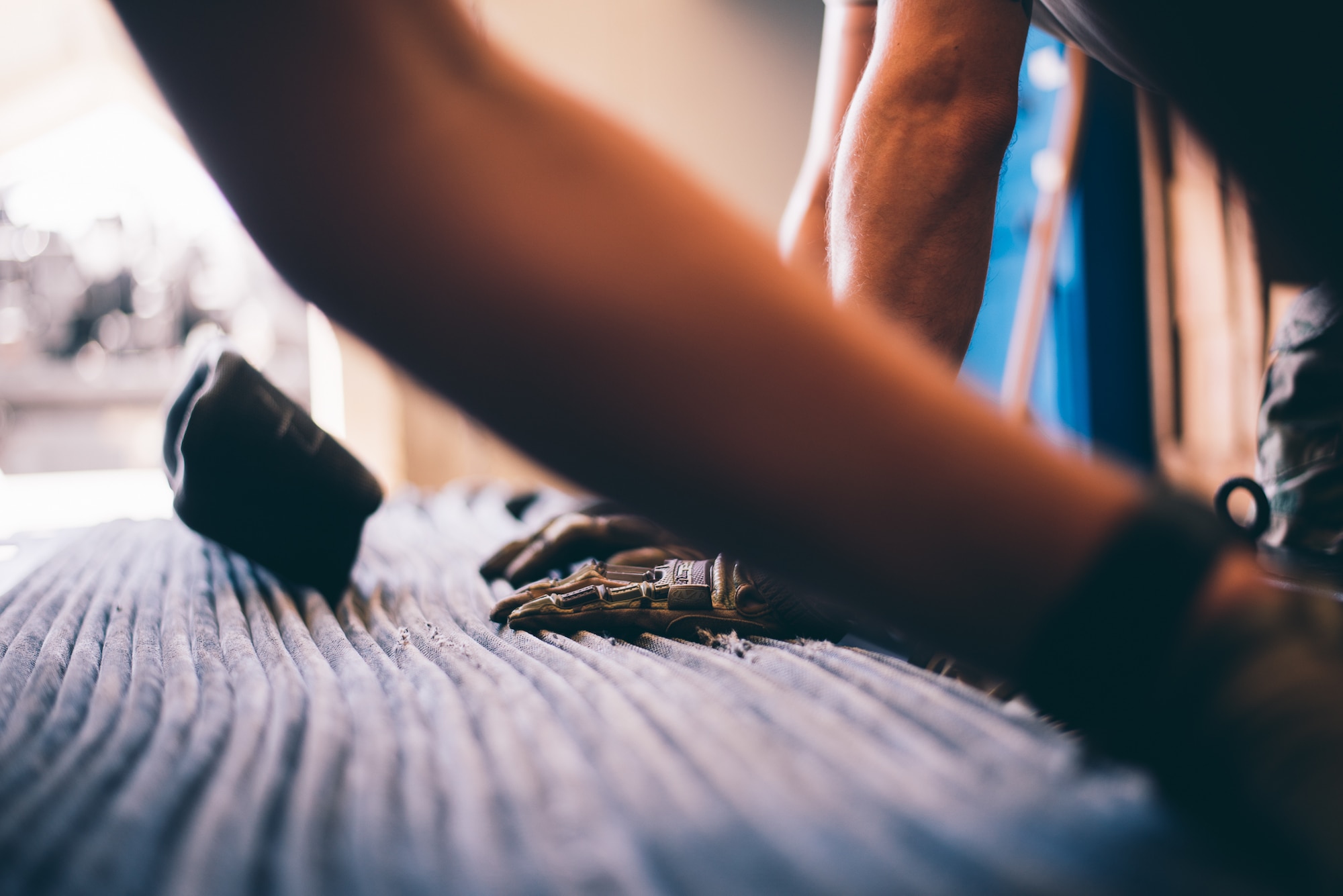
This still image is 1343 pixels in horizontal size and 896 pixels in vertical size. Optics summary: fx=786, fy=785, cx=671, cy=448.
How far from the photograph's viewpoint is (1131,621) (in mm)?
249

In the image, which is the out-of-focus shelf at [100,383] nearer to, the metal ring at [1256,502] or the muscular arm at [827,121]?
the muscular arm at [827,121]

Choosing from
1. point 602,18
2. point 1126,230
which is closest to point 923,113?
point 1126,230

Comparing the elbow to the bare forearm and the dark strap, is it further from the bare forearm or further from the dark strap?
the dark strap

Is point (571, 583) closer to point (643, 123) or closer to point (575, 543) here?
point (575, 543)

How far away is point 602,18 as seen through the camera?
84.3 inches

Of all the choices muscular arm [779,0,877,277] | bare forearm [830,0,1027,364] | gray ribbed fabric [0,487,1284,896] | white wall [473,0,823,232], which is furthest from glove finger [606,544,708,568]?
white wall [473,0,823,232]

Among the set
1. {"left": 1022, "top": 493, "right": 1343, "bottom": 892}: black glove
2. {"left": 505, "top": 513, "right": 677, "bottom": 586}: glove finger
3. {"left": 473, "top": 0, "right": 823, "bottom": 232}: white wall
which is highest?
{"left": 473, "top": 0, "right": 823, "bottom": 232}: white wall

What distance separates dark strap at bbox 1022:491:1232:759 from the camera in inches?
9.7

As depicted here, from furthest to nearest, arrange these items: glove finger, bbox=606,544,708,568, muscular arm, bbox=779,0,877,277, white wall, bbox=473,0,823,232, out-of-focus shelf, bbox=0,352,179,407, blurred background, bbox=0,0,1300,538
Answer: out-of-focus shelf, bbox=0,352,179,407 → white wall, bbox=473,0,823,232 → blurred background, bbox=0,0,1300,538 → muscular arm, bbox=779,0,877,277 → glove finger, bbox=606,544,708,568

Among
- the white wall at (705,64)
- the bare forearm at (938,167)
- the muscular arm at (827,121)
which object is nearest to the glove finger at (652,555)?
the bare forearm at (938,167)

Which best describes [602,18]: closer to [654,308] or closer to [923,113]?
[923,113]

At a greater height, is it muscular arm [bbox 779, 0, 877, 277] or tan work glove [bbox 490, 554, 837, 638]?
muscular arm [bbox 779, 0, 877, 277]

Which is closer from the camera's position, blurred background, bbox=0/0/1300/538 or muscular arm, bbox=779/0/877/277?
muscular arm, bbox=779/0/877/277

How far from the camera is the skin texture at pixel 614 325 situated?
0.85ft
